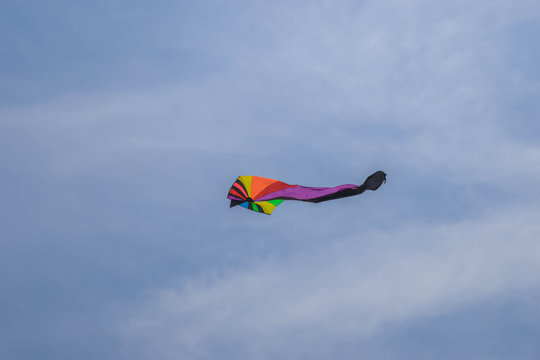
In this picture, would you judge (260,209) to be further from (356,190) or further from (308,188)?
(356,190)

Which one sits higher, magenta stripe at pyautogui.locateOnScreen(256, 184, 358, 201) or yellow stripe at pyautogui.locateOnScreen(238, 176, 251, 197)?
yellow stripe at pyautogui.locateOnScreen(238, 176, 251, 197)

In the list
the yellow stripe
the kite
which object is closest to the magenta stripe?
the kite

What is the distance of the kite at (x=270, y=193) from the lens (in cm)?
3153

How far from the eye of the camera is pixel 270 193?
113 feet

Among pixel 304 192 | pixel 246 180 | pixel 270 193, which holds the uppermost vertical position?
pixel 246 180

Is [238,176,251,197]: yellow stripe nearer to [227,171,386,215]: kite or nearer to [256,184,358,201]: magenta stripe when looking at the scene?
[227,171,386,215]: kite

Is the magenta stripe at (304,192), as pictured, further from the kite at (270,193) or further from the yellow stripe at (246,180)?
the yellow stripe at (246,180)

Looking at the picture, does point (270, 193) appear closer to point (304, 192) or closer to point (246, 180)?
point (246, 180)

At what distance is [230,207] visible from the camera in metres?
33.3

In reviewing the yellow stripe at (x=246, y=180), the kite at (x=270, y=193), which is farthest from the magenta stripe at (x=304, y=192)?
the yellow stripe at (x=246, y=180)

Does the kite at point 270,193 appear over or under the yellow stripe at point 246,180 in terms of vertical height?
under

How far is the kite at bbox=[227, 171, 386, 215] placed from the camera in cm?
3153

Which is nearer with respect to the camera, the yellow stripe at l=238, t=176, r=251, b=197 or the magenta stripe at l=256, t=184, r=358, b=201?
the magenta stripe at l=256, t=184, r=358, b=201

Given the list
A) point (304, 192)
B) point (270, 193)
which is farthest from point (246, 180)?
point (304, 192)
